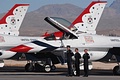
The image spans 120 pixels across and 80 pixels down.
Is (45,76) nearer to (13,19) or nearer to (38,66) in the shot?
(38,66)

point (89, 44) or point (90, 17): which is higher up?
point (90, 17)

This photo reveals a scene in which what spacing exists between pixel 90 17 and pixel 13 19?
743 cm

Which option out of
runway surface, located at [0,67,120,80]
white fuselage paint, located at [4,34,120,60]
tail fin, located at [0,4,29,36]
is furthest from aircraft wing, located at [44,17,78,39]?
tail fin, located at [0,4,29,36]

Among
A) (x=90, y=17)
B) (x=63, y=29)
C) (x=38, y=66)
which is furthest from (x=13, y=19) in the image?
(x=63, y=29)

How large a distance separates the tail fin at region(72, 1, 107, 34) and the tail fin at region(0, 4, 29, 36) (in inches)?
251

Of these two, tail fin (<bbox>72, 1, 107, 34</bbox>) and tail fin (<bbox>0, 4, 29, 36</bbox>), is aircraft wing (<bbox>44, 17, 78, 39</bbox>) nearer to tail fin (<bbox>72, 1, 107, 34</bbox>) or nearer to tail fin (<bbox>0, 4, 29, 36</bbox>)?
tail fin (<bbox>72, 1, 107, 34</bbox>)

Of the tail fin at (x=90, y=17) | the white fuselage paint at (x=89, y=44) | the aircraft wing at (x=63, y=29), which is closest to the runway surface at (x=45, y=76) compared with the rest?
the white fuselage paint at (x=89, y=44)

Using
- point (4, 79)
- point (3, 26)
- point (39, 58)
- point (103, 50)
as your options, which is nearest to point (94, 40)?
point (103, 50)

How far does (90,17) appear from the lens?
141 feet

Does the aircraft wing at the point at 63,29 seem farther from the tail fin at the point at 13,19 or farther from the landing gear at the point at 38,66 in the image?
the tail fin at the point at 13,19

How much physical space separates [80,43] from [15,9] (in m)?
18.0

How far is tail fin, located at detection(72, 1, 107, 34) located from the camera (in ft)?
139

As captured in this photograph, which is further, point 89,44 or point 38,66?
point 38,66

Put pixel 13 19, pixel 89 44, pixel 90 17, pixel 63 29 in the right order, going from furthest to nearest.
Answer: pixel 13 19, pixel 90 17, pixel 63 29, pixel 89 44
